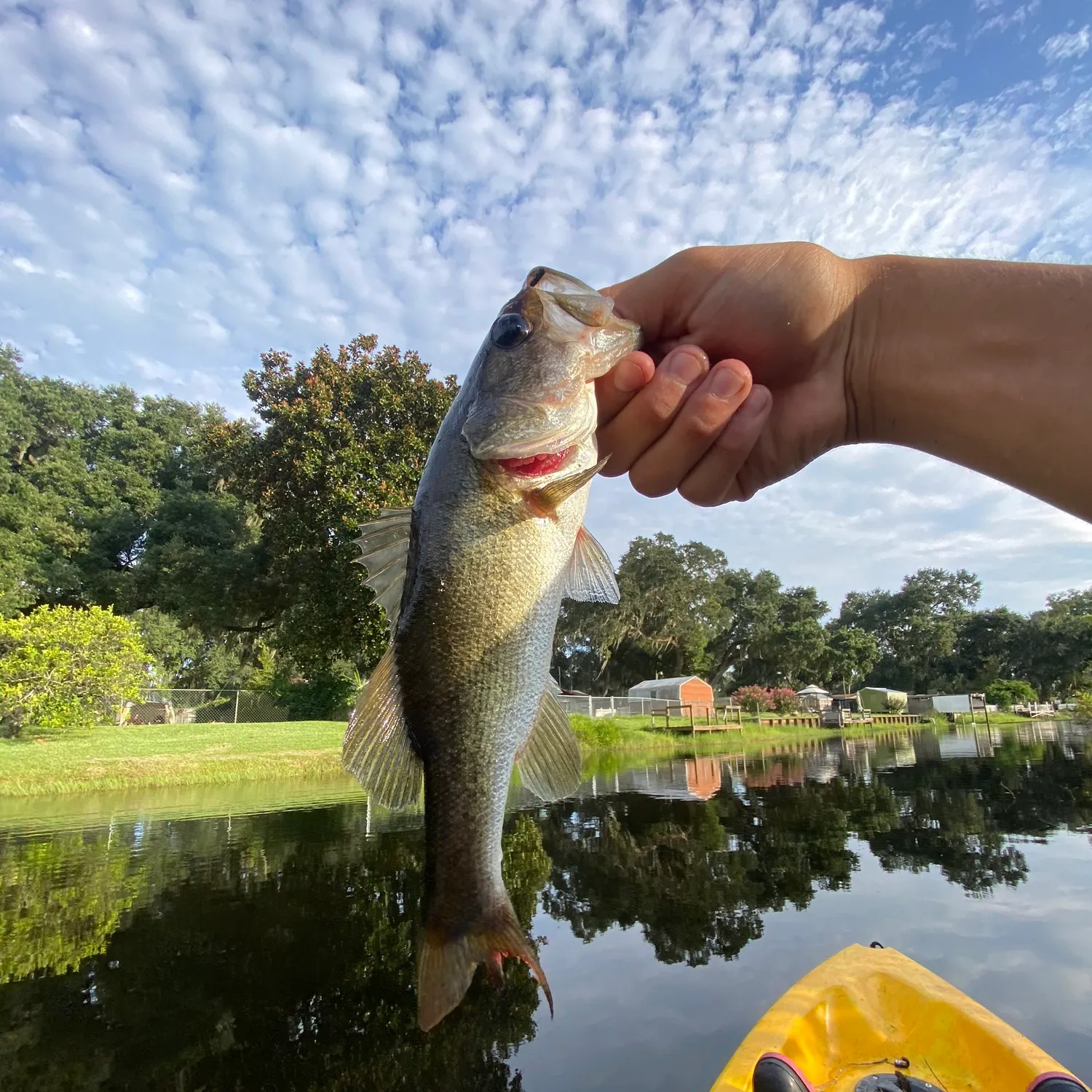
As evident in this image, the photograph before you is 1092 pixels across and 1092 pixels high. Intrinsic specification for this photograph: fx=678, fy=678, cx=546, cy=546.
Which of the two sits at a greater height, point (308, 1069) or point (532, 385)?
point (532, 385)

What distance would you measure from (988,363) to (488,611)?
1652mm

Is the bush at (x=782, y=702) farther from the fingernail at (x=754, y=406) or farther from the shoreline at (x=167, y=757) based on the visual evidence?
the fingernail at (x=754, y=406)

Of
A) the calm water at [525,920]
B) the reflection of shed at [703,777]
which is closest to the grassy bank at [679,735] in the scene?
the reflection of shed at [703,777]

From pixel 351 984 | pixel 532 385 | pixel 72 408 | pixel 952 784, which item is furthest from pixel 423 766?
pixel 72 408

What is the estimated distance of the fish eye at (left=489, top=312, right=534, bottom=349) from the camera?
2189 millimetres

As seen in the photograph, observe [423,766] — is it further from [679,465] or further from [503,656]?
[679,465]

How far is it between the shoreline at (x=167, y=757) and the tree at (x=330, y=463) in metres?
2.71

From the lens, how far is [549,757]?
7.02ft

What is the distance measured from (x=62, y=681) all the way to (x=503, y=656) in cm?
1932

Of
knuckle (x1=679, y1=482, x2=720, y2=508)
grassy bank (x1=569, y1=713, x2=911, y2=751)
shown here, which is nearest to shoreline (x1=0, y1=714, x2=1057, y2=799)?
grassy bank (x1=569, y1=713, x2=911, y2=751)

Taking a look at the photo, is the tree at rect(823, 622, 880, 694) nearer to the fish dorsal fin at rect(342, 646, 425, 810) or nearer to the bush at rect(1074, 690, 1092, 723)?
the bush at rect(1074, 690, 1092, 723)

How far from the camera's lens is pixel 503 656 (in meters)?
1.99

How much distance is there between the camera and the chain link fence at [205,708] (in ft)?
98.3

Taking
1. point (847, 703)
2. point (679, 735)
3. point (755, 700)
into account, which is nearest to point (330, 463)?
point (679, 735)
